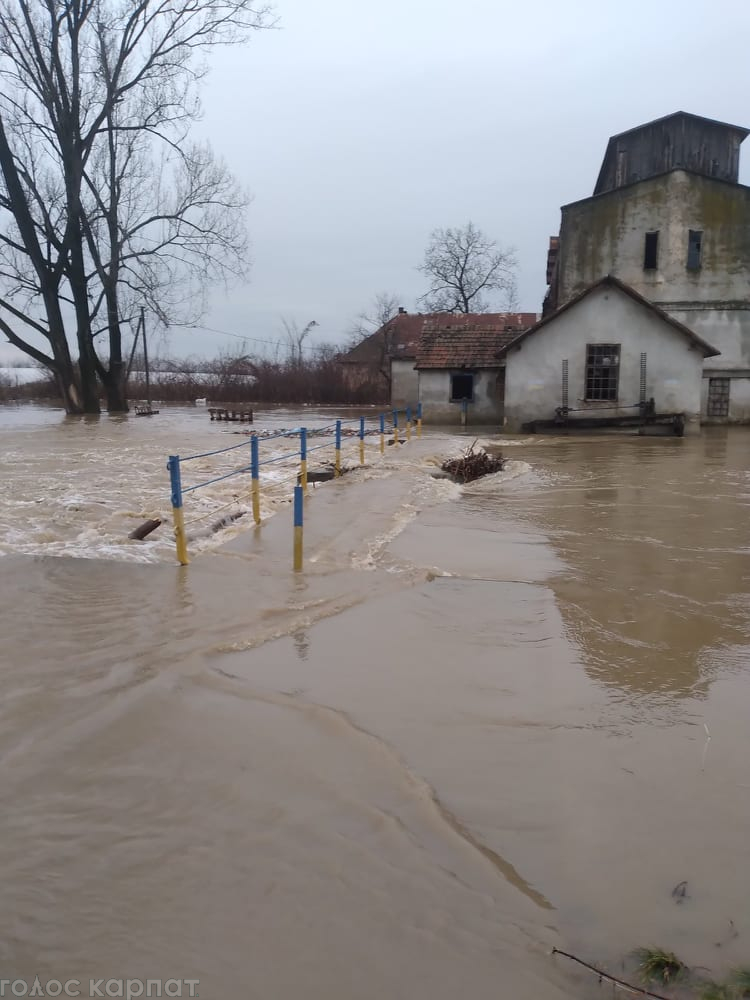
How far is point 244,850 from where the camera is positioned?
3.32m

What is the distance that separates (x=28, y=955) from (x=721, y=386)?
32459 mm

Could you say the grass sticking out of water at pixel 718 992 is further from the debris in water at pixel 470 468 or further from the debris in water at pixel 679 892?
the debris in water at pixel 470 468

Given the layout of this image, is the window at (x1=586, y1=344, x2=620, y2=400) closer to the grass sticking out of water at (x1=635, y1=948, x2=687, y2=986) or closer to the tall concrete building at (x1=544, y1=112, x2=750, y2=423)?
the tall concrete building at (x1=544, y1=112, x2=750, y2=423)

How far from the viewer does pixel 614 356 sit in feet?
85.7

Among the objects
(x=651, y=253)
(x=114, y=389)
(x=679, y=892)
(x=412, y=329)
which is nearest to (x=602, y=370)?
(x=651, y=253)

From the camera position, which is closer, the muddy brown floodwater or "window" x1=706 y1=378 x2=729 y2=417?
the muddy brown floodwater

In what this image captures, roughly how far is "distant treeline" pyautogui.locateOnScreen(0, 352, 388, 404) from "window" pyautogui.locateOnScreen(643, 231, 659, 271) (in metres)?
30.1

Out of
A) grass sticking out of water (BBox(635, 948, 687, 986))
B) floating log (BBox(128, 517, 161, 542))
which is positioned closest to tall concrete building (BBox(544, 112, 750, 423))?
floating log (BBox(128, 517, 161, 542))

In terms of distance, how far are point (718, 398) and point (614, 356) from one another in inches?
294

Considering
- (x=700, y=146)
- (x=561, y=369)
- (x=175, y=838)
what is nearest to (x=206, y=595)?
(x=175, y=838)

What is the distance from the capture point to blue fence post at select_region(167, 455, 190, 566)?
24.5 feet

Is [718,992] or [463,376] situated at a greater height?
[463,376]

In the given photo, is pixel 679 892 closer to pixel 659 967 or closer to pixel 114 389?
pixel 659 967

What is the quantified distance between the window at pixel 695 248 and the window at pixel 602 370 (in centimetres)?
772
